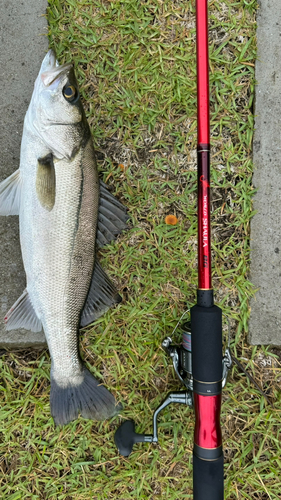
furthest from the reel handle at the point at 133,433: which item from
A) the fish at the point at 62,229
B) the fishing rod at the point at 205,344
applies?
the fishing rod at the point at 205,344

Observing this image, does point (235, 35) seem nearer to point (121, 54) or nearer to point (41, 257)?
point (121, 54)

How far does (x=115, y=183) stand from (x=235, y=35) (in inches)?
49.9

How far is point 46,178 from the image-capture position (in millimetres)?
1914

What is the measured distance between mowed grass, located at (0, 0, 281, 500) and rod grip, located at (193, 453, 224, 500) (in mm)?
501

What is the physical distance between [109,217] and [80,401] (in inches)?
46.1

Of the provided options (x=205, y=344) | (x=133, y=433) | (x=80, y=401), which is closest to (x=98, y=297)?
(x=80, y=401)

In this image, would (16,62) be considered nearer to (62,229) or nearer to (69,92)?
(69,92)

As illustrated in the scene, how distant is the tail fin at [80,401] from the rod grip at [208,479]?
68 centimetres

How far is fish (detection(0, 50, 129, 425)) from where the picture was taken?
1.91 m

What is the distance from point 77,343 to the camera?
2119 mm

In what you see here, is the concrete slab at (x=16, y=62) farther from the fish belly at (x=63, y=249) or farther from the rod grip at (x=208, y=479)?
the rod grip at (x=208, y=479)

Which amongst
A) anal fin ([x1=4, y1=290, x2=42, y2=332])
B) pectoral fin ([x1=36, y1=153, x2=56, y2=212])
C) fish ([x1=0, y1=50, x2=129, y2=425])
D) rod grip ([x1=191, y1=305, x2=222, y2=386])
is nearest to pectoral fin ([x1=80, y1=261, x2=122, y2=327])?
fish ([x1=0, y1=50, x2=129, y2=425])

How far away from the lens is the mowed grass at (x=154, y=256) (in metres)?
2.28

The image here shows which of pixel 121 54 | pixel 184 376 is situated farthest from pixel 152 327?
pixel 121 54
